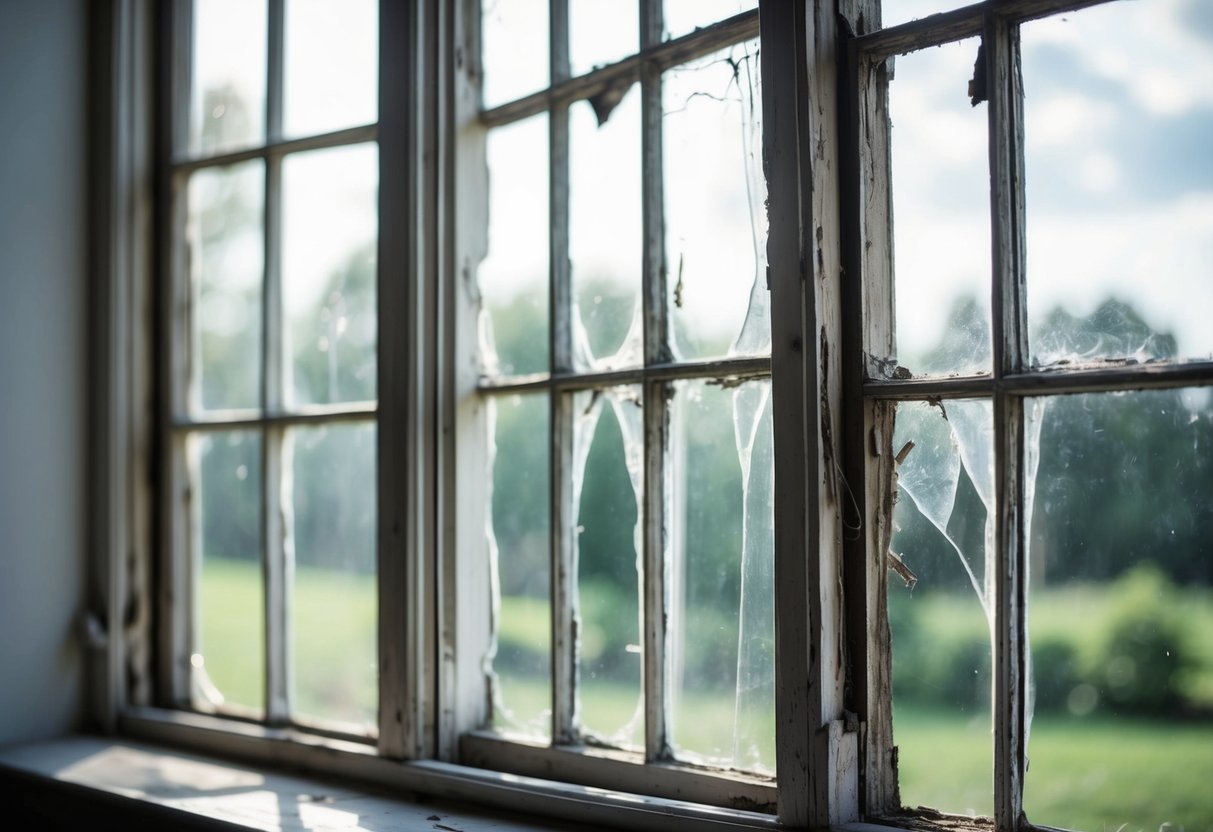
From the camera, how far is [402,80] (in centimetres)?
165

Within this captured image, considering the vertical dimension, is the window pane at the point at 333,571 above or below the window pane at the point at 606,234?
below

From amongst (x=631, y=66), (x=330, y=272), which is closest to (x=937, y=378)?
(x=631, y=66)

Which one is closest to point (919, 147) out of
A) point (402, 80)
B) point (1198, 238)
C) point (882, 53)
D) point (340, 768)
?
point (882, 53)

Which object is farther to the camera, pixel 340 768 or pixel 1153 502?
pixel 340 768

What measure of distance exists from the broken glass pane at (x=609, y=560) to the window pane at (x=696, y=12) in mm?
514

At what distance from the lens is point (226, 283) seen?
2029 millimetres

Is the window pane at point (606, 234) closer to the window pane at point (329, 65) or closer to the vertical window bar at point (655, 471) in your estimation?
the vertical window bar at point (655, 471)

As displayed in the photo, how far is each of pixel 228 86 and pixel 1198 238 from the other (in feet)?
5.88

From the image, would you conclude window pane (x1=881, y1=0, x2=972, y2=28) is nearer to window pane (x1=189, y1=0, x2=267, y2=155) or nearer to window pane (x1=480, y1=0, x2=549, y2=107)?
window pane (x1=480, y1=0, x2=549, y2=107)

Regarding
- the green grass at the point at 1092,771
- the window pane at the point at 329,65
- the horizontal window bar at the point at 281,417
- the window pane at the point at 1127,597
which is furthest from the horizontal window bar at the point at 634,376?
the window pane at the point at 329,65

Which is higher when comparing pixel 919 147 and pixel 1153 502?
pixel 919 147

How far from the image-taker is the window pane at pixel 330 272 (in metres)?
1.80

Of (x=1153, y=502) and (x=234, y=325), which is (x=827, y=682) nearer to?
(x=1153, y=502)

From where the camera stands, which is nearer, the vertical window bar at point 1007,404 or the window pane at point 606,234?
the vertical window bar at point 1007,404
